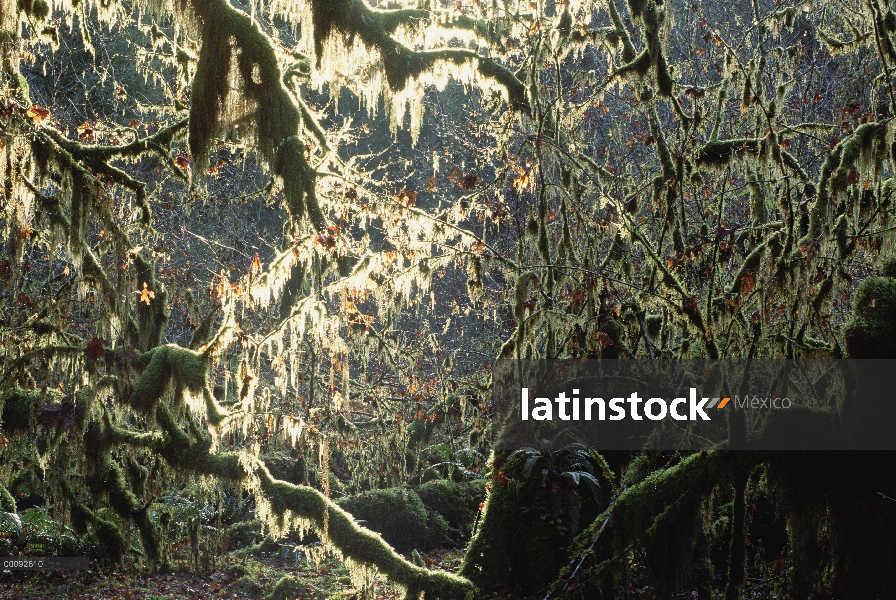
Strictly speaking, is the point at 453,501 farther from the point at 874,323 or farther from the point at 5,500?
the point at 874,323

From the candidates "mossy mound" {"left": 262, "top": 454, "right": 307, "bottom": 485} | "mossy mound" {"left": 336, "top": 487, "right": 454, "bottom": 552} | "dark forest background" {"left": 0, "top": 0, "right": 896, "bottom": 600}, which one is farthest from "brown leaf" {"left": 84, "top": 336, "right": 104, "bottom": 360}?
"mossy mound" {"left": 262, "top": 454, "right": 307, "bottom": 485}

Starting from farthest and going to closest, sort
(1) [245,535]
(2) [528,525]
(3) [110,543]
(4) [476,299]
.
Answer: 1. (1) [245,535]
2. (3) [110,543]
3. (4) [476,299]
4. (2) [528,525]

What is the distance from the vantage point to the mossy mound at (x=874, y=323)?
4461 millimetres

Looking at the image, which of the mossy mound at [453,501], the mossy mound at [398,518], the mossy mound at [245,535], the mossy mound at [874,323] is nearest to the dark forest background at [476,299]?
the mossy mound at [874,323]

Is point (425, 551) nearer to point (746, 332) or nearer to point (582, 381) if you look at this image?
point (582, 381)

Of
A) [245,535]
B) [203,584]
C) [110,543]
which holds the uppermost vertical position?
[110,543]

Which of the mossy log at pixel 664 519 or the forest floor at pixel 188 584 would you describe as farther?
the forest floor at pixel 188 584

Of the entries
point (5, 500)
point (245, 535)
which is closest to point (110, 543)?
point (5, 500)

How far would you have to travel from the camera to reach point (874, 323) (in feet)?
14.8

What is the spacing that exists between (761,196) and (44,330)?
737cm

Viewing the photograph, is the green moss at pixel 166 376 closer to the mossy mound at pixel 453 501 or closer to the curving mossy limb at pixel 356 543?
the curving mossy limb at pixel 356 543

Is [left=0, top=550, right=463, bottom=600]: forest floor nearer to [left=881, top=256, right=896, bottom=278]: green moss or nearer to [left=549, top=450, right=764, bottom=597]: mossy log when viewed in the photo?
[left=549, top=450, right=764, bottom=597]: mossy log

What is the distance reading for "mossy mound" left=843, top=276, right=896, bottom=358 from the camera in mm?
4461

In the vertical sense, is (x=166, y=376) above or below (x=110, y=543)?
above
